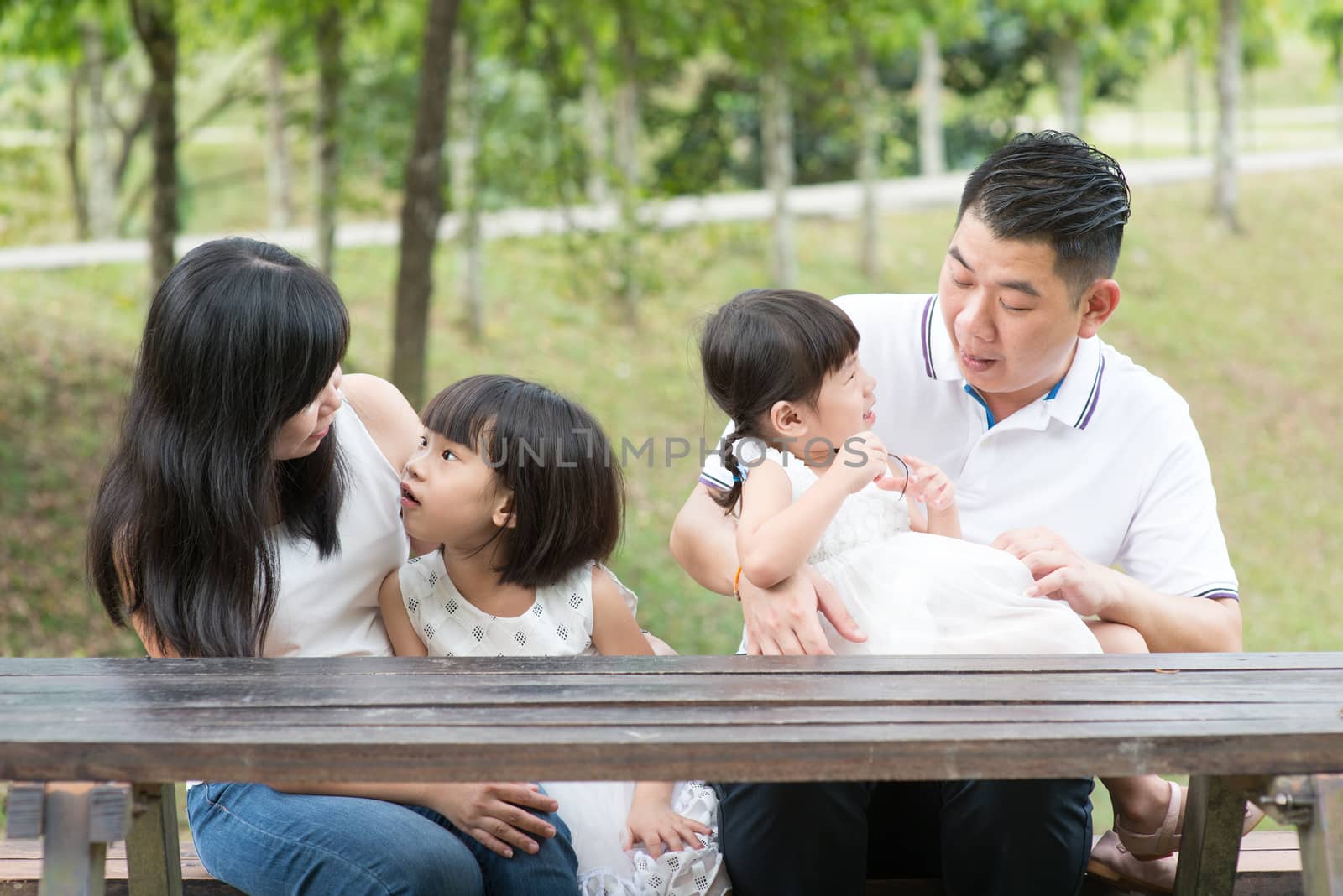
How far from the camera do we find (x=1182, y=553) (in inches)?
101

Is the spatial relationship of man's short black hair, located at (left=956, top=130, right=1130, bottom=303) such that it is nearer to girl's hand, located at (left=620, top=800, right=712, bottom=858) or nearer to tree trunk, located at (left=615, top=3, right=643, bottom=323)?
girl's hand, located at (left=620, top=800, right=712, bottom=858)

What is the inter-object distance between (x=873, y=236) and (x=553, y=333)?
333cm

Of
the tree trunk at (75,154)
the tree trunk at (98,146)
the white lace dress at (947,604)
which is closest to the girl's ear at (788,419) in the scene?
the white lace dress at (947,604)

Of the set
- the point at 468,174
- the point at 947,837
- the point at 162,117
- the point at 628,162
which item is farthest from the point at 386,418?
the point at 628,162

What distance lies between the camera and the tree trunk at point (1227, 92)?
47.0ft

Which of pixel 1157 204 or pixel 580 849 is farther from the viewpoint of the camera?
pixel 1157 204

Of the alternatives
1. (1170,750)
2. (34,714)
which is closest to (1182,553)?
(1170,750)

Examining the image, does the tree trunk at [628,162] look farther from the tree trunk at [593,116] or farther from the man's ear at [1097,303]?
the man's ear at [1097,303]

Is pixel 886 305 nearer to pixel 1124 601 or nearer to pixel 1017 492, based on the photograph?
pixel 1017 492

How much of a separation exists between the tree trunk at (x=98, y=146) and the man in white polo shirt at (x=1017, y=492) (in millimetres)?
11154

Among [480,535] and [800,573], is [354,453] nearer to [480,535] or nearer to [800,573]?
[480,535]

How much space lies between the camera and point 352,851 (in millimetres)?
2121

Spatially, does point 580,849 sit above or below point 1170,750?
below

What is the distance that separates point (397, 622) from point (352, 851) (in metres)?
0.53
